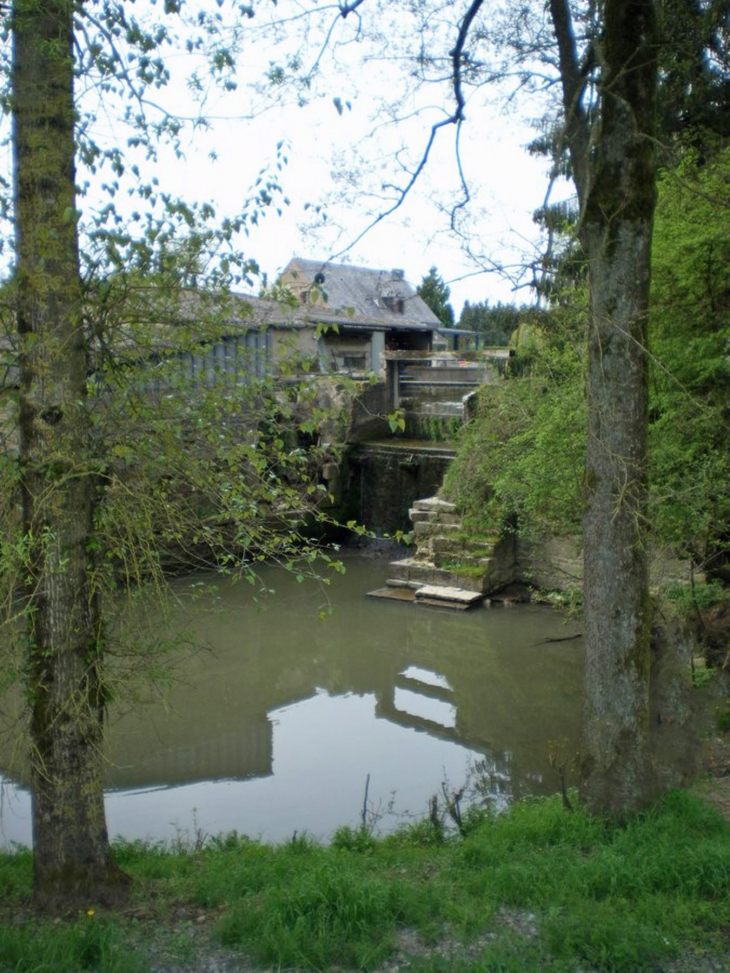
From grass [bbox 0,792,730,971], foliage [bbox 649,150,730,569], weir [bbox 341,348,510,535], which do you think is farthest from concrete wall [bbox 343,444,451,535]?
grass [bbox 0,792,730,971]

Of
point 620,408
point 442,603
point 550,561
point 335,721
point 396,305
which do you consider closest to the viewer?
point 620,408

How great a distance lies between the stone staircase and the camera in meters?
14.5

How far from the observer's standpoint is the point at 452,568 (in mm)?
Result: 14906

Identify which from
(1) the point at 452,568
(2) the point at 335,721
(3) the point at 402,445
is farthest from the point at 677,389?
(3) the point at 402,445

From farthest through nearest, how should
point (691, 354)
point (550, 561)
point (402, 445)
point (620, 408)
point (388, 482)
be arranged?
point (402, 445)
point (388, 482)
point (550, 561)
point (691, 354)
point (620, 408)

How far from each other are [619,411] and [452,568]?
9481 millimetres

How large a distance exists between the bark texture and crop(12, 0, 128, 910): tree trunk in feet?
10.1

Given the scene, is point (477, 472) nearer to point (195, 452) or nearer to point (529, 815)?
point (529, 815)

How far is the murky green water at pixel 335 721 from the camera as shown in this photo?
25.2ft

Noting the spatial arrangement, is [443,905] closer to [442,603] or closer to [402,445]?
[442,603]

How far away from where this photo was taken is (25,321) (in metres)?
4.52

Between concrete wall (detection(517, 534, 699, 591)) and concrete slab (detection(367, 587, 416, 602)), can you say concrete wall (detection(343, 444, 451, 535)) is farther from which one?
concrete slab (detection(367, 587, 416, 602))

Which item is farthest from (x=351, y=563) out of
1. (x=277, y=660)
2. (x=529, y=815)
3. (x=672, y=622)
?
(x=529, y=815)

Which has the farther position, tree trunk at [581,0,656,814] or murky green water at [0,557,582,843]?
murky green water at [0,557,582,843]
